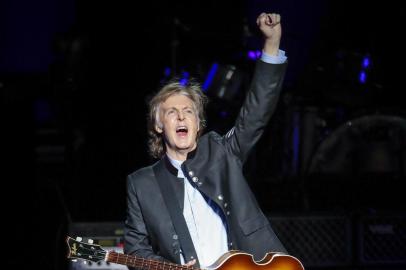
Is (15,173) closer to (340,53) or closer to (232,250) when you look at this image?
(340,53)

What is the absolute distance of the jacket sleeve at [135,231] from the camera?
3293 mm

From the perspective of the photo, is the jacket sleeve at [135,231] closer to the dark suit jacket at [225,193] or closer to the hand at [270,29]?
the dark suit jacket at [225,193]

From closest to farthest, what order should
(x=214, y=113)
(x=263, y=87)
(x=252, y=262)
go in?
A: (x=252, y=262) → (x=263, y=87) → (x=214, y=113)

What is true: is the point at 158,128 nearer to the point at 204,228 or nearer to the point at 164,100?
the point at 164,100

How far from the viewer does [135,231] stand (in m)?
3.35

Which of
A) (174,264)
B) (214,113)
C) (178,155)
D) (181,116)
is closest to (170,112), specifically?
(181,116)

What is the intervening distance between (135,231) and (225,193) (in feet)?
1.53

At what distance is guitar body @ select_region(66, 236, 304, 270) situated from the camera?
3123 mm

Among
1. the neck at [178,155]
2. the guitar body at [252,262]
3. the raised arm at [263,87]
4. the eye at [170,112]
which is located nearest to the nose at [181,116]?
the eye at [170,112]

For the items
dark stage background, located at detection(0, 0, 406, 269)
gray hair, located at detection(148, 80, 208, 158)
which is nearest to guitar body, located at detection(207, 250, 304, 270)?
gray hair, located at detection(148, 80, 208, 158)

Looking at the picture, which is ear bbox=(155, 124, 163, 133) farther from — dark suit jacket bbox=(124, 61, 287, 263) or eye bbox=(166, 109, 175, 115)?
dark suit jacket bbox=(124, 61, 287, 263)

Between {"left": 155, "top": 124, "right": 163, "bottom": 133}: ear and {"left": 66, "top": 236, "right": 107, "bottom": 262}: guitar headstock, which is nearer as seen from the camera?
{"left": 66, "top": 236, "right": 107, "bottom": 262}: guitar headstock

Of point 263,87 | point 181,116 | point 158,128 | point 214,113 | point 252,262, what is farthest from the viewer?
point 214,113

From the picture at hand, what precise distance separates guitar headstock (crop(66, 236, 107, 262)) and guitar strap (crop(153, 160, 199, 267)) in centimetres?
37
